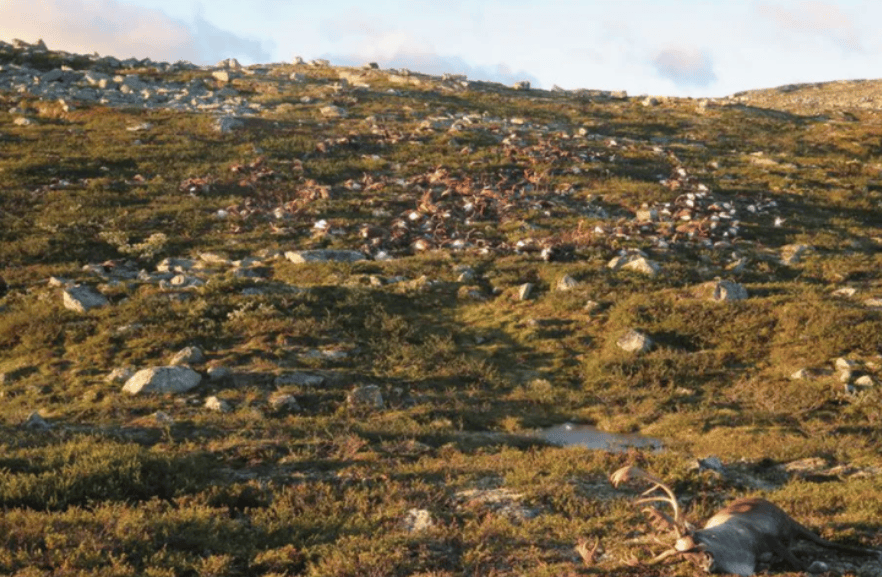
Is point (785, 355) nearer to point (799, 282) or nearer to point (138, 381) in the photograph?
point (799, 282)

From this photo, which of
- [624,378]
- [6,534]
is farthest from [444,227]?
[6,534]

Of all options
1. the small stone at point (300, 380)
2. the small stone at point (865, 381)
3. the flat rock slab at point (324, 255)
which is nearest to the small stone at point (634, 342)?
the small stone at point (865, 381)

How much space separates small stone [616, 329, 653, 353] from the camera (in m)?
17.0

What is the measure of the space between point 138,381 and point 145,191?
1545 cm

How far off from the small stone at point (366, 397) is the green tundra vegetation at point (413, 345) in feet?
0.18

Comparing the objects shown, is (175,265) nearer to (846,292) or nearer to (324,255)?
(324,255)

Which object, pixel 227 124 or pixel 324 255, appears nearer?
pixel 324 255

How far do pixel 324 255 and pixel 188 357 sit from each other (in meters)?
7.52

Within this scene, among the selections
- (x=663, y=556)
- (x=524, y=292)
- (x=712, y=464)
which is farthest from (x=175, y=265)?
(x=663, y=556)

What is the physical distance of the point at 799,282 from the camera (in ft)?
68.4

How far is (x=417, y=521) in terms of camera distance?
916cm

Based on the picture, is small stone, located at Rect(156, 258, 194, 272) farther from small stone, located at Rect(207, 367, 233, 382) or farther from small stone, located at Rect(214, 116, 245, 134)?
small stone, located at Rect(214, 116, 245, 134)

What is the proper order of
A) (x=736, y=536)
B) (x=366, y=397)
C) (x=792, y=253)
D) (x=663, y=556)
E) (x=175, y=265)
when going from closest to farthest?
(x=663, y=556), (x=736, y=536), (x=366, y=397), (x=175, y=265), (x=792, y=253)

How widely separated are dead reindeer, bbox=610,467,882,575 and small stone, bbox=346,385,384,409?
25.0ft
